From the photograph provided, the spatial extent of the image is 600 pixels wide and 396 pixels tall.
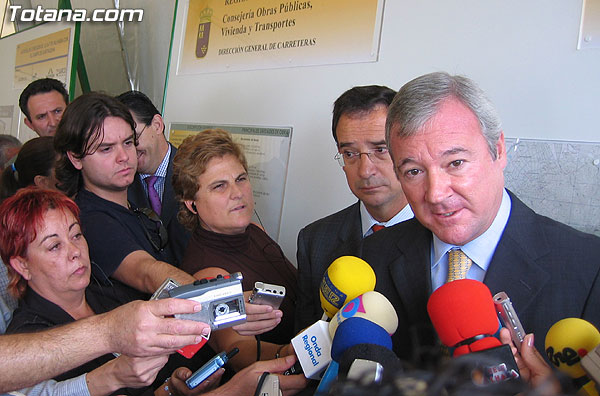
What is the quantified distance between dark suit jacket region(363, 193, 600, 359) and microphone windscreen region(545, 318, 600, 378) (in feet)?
1.00

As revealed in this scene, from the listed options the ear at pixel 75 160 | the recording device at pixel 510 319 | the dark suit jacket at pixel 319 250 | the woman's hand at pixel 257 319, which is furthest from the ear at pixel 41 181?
the recording device at pixel 510 319

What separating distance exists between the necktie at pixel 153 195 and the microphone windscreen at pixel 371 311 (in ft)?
6.79

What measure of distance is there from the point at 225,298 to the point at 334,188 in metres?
1.44

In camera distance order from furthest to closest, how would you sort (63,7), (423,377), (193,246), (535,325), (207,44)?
(63,7) < (207,44) < (193,246) < (535,325) < (423,377)

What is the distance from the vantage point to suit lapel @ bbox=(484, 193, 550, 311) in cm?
114

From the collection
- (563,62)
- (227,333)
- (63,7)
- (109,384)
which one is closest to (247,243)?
(227,333)

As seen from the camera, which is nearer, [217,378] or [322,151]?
[217,378]

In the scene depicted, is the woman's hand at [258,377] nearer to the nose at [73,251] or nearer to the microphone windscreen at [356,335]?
the microphone windscreen at [356,335]

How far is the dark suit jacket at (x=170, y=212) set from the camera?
2.63 metres

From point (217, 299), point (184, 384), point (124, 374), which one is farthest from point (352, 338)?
point (184, 384)

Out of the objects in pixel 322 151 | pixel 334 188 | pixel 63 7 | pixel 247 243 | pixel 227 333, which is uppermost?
pixel 63 7

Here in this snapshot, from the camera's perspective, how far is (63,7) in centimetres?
Result: 412

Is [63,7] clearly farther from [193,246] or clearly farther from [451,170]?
[451,170]

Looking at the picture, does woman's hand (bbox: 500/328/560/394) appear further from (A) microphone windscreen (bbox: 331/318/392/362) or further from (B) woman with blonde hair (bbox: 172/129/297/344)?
(B) woman with blonde hair (bbox: 172/129/297/344)
